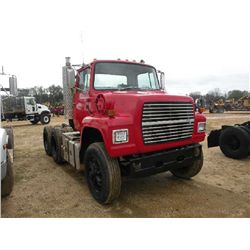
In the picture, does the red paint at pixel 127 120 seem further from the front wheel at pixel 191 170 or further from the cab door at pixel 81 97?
the front wheel at pixel 191 170

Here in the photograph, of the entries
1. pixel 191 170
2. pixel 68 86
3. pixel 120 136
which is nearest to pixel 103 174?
pixel 120 136

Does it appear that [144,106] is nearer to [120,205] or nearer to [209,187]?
[120,205]

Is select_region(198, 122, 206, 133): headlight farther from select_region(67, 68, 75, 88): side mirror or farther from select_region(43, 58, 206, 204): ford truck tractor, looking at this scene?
select_region(67, 68, 75, 88): side mirror

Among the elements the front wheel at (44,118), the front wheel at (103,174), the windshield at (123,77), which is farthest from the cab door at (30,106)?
the front wheel at (103,174)

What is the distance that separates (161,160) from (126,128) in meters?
0.87

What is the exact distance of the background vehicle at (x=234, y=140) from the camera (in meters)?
6.71

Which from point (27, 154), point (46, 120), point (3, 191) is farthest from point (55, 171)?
point (46, 120)

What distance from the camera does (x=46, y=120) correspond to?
21.7 meters

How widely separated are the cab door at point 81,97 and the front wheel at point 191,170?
93.2 inches

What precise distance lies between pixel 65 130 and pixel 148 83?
269 cm

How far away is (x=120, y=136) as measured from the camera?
3629 millimetres

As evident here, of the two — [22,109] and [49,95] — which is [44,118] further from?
[49,95]

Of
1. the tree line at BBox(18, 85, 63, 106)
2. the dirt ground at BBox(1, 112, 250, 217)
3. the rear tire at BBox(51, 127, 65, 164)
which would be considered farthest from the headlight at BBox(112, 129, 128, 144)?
the tree line at BBox(18, 85, 63, 106)

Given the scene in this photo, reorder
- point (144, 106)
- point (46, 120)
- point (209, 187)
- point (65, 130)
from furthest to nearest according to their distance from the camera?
point (46, 120) < point (65, 130) < point (209, 187) < point (144, 106)
